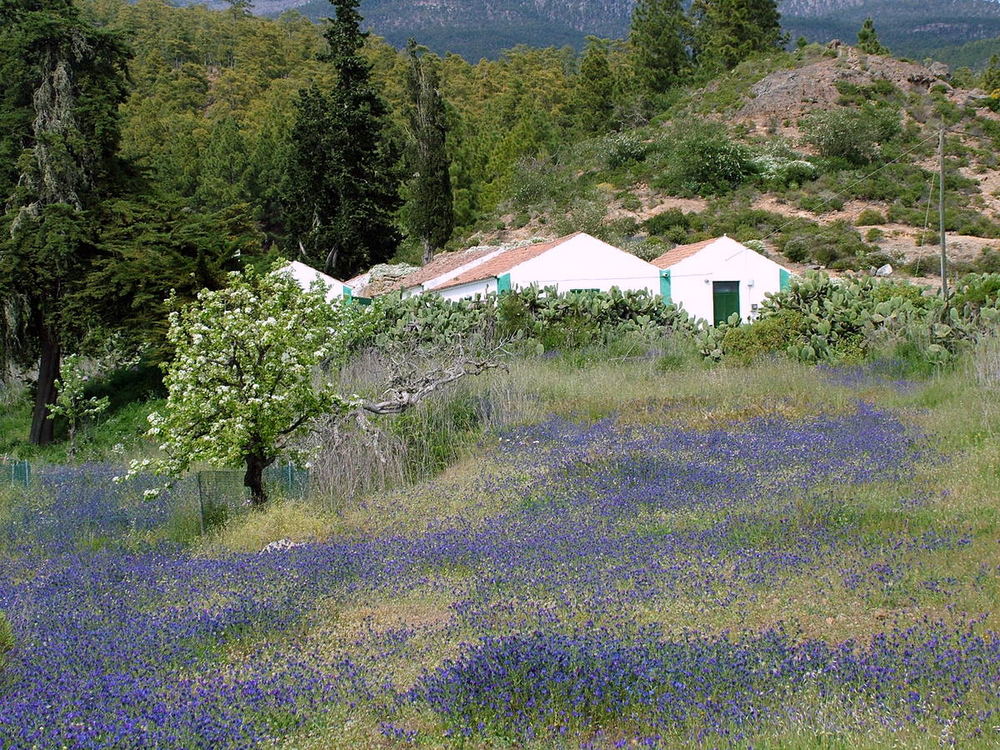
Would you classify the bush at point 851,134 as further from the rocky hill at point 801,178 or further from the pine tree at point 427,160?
the pine tree at point 427,160

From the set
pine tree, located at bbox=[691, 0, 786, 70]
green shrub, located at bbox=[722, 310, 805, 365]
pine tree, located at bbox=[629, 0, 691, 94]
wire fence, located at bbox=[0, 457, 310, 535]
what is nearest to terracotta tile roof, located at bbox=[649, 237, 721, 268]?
green shrub, located at bbox=[722, 310, 805, 365]

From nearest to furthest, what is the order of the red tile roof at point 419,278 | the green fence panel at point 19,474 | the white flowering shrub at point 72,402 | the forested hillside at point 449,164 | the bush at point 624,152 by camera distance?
the green fence panel at point 19,474, the forested hillside at point 449,164, the white flowering shrub at point 72,402, the red tile roof at point 419,278, the bush at point 624,152

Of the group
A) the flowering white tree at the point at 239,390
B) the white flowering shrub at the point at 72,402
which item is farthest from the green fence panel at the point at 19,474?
the white flowering shrub at the point at 72,402

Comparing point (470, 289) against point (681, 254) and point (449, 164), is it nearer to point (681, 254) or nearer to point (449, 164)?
point (681, 254)

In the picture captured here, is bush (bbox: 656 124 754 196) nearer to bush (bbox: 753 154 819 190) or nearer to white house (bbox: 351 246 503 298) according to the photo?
bush (bbox: 753 154 819 190)

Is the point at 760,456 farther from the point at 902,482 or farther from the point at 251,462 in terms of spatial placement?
the point at 251,462

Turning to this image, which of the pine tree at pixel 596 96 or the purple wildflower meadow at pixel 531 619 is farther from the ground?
the pine tree at pixel 596 96

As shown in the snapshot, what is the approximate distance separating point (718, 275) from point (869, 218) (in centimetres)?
1823

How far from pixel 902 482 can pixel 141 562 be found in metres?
7.16

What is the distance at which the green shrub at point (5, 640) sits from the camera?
5.86 metres

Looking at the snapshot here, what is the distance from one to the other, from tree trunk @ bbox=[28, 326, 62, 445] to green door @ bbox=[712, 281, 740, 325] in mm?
17707

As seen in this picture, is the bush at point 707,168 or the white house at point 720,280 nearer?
the white house at point 720,280

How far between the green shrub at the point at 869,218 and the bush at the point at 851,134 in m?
7.61

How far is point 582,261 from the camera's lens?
1089 inches
